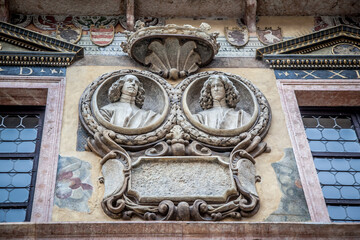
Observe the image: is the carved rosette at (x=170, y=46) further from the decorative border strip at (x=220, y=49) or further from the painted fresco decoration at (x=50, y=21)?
the painted fresco decoration at (x=50, y=21)

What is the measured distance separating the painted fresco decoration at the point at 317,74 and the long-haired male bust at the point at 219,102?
2.87ft

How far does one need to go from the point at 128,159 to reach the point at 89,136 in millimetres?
678

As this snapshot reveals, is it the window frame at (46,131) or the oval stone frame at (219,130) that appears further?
the oval stone frame at (219,130)

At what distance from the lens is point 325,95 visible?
898 cm

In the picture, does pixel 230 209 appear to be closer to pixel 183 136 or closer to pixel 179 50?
pixel 183 136

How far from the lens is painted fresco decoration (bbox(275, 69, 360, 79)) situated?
9117 millimetres

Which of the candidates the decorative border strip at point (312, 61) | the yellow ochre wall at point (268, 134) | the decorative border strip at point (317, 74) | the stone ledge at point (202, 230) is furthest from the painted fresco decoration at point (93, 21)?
the stone ledge at point (202, 230)

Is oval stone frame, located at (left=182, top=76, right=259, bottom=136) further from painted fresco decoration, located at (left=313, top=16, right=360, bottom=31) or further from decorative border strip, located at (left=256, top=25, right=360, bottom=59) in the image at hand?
painted fresco decoration, located at (left=313, top=16, right=360, bottom=31)

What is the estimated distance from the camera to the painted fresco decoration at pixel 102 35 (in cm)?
958

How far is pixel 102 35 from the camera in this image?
9.73 meters

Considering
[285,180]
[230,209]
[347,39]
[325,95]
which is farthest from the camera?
[347,39]

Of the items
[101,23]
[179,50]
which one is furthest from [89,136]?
[101,23]

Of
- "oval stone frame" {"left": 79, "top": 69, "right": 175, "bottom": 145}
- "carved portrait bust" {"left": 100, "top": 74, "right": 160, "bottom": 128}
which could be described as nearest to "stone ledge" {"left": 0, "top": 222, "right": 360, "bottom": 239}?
"oval stone frame" {"left": 79, "top": 69, "right": 175, "bottom": 145}

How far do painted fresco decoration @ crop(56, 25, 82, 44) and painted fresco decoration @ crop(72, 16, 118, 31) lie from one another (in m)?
0.11
